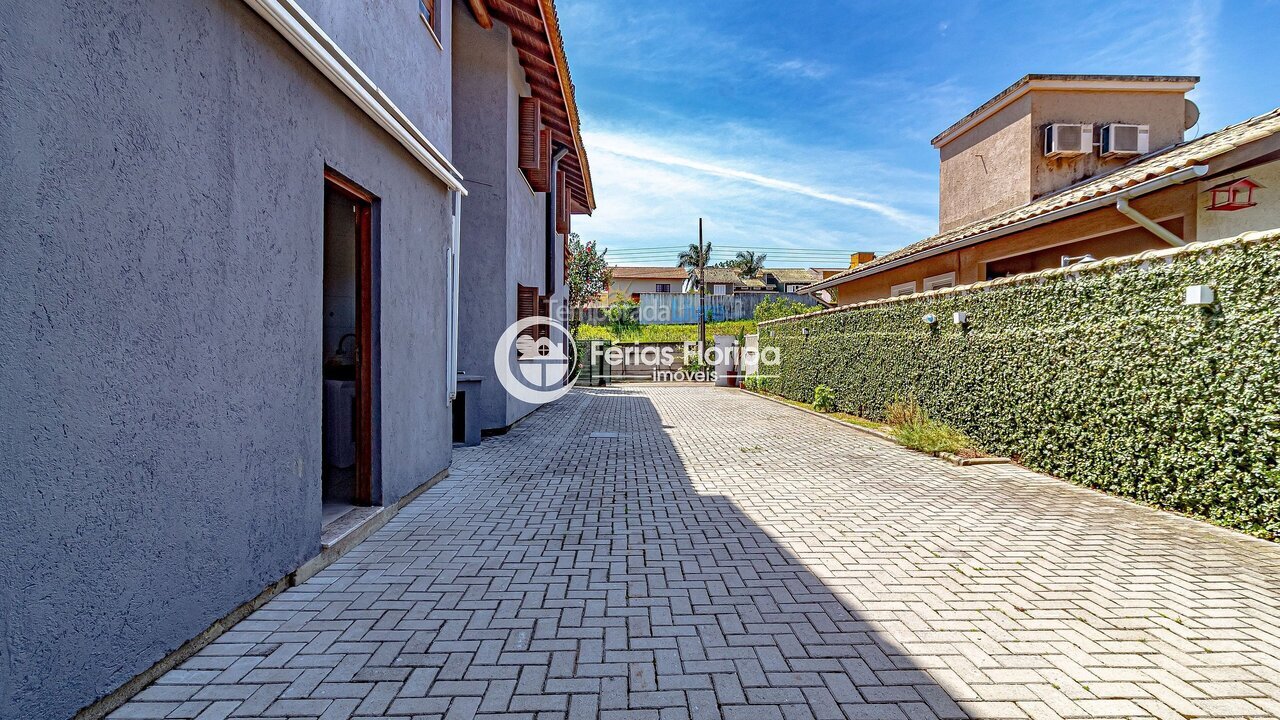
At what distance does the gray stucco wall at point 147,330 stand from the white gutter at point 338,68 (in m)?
0.10

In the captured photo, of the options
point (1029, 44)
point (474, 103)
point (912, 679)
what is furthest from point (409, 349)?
point (1029, 44)

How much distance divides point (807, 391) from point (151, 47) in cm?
1389

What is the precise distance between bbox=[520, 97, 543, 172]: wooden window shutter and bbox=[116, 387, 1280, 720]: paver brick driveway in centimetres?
718

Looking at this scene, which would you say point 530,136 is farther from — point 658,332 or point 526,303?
point 658,332

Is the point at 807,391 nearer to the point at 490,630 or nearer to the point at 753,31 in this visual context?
the point at 753,31

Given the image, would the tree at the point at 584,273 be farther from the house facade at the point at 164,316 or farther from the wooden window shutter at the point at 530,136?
the house facade at the point at 164,316

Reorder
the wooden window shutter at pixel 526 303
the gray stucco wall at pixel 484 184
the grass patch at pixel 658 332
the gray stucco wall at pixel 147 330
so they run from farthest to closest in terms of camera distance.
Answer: the grass patch at pixel 658 332, the wooden window shutter at pixel 526 303, the gray stucco wall at pixel 484 184, the gray stucco wall at pixel 147 330

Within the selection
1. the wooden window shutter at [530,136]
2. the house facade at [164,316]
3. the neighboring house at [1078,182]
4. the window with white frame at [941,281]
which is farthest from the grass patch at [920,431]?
the wooden window shutter at [530,136]

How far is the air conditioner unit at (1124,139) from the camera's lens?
38.0 feet

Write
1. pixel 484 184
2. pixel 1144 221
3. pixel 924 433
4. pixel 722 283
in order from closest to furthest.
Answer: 1. pixel 1144 221
2. pixel 924 433
3. pixel 484 184
4. pixel 722 283

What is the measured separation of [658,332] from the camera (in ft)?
105

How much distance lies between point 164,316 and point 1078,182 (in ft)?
51.2

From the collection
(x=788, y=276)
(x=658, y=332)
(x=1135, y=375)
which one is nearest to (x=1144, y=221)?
(x=1135, y=375)

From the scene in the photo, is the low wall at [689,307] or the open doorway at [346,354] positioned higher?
the low wall at [689,307]
